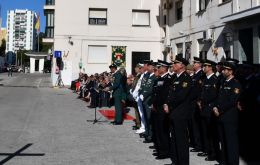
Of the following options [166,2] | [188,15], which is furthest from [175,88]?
[166,2]

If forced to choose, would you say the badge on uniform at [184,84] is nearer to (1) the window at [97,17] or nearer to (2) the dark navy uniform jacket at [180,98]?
(2) the dark navy uniform jacket at [180,98]

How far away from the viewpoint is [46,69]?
85250 mm

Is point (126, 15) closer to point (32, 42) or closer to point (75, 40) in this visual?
point (75, 40)

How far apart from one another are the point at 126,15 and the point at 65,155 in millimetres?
24054

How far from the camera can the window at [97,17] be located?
30.7m

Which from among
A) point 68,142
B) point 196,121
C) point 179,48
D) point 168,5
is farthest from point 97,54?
point 196,121

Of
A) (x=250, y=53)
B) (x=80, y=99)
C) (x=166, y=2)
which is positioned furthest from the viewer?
(x=166, y=2)

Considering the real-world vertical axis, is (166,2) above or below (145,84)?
above

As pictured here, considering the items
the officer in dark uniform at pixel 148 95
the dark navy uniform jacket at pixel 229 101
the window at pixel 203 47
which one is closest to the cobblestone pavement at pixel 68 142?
the officer in dark uniform at pixel 148 95

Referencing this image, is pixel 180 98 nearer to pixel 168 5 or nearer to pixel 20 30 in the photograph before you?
pixel 168 5

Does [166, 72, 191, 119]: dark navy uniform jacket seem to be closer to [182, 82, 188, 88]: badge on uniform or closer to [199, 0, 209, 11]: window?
[182, 82, 188, 88]: badge on uniform

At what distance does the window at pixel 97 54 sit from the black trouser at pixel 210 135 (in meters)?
22.9

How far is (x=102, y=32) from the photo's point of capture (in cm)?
3050

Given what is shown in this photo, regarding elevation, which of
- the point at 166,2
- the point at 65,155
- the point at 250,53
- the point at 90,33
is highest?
the point at 166,2
